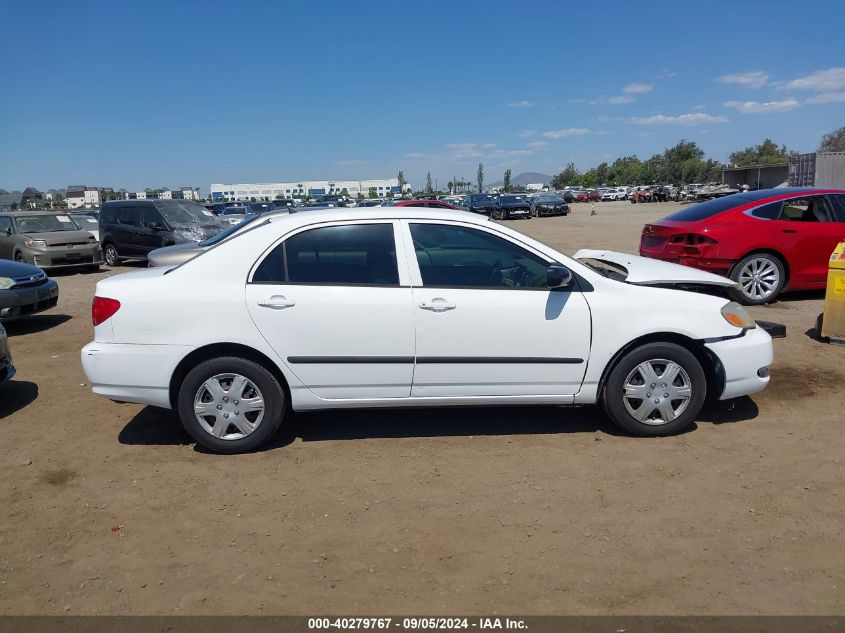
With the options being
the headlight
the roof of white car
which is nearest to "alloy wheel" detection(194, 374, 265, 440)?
the roof of white car

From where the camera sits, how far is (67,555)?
346cm

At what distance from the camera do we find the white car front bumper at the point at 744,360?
4703mm

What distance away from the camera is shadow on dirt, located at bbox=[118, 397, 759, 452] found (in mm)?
4957

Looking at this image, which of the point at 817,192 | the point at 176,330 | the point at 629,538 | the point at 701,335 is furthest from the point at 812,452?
the point at 817,192

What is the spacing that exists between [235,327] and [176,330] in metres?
0.40

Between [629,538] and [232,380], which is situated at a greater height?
[232,380]

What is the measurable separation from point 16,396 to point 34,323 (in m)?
4.16

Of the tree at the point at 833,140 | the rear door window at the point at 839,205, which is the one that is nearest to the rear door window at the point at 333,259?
the rear door window at the point at 839,205

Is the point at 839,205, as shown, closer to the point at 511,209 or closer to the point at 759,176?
the point at 511,209

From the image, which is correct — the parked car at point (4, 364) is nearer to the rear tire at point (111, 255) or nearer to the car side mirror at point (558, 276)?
the car side mirror at point (558, 276)

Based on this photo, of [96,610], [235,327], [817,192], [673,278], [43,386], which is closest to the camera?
[96,610]

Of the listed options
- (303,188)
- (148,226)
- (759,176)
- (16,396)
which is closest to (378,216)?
(16,396)

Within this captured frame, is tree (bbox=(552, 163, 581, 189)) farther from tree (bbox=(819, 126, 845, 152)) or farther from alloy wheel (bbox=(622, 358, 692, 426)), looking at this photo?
alloy wheel (bbox=(622, 358, 692, 426))

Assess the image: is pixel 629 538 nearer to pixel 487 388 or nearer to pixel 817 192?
pixel 487 388
